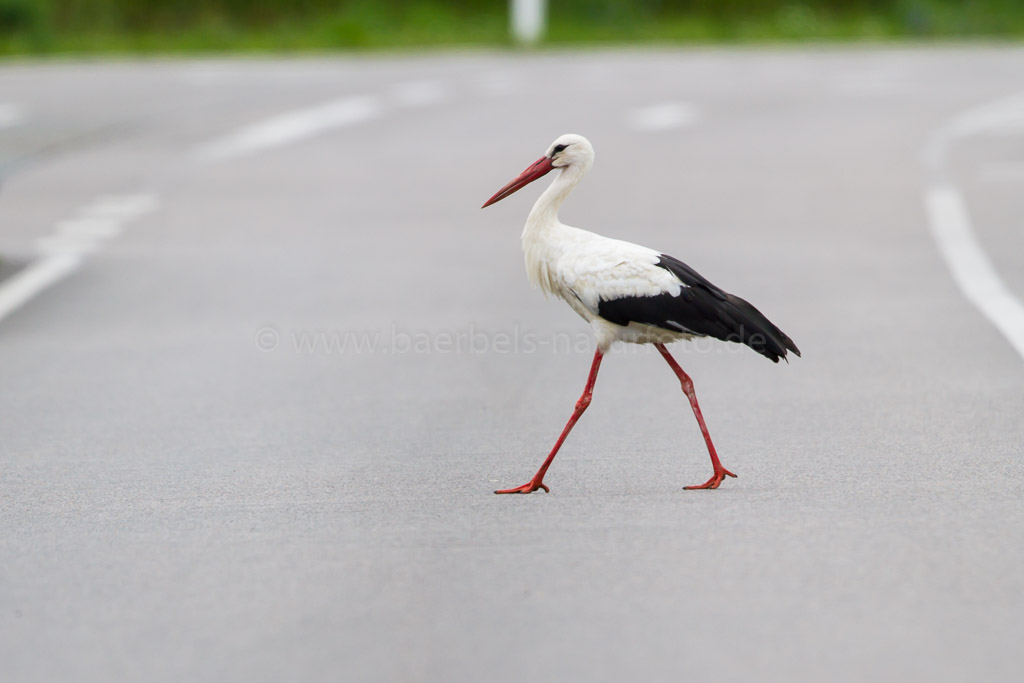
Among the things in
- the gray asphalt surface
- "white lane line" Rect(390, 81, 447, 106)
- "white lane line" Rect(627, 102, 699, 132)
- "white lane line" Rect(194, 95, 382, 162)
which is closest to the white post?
"white lane line" Rect(390, 81, 447, 106)

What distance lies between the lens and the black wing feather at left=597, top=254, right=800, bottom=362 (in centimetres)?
736

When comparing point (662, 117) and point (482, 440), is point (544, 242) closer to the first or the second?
point (482, 440)

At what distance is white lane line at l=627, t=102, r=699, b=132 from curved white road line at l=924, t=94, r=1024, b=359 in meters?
3.63

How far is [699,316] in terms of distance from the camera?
737 cm

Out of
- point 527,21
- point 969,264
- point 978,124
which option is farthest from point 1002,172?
point 527,21

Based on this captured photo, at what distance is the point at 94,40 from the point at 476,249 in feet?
90.4

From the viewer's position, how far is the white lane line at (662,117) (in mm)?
25109

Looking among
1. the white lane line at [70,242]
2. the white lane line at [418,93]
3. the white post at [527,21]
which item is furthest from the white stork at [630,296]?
the white post at [527,21]

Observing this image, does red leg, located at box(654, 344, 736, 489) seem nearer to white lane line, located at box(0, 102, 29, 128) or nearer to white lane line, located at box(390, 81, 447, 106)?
white lane line, located at box(0, 102, 29, 128)

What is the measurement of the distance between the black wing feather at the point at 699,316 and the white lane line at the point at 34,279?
6.88m

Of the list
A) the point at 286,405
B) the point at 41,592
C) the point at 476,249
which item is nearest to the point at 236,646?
the point at 41,592

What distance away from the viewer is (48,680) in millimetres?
5418

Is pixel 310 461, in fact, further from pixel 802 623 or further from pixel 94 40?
pixel 94 40

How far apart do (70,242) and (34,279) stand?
6.63ft
